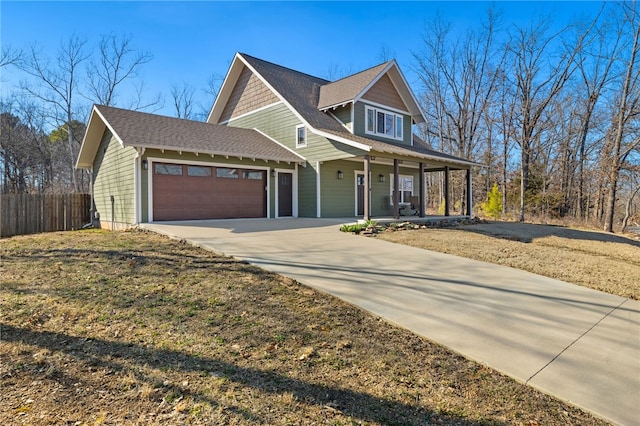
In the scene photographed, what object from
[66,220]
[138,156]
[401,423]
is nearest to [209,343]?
[401,423]

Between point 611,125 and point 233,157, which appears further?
point 611,125

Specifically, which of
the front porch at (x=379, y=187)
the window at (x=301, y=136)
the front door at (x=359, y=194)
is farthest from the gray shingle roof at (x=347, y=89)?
the front door at (x=359, y=194)

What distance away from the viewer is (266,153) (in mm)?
13500

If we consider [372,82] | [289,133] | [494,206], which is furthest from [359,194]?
[494,206]

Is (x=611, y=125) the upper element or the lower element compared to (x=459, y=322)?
upper

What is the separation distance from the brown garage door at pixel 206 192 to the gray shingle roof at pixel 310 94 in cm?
333

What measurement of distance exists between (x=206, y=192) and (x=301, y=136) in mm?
4774

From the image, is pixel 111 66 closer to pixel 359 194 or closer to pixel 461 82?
pixel 359 194

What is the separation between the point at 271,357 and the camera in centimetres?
297

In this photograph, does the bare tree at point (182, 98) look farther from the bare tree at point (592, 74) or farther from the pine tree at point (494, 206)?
the bare tree at point (592, 74)

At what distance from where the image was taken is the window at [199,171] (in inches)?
467

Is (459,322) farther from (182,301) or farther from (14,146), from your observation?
(14,146)

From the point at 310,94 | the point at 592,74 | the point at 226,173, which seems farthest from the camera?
the point at 592,74

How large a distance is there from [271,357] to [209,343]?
0.62 metres
